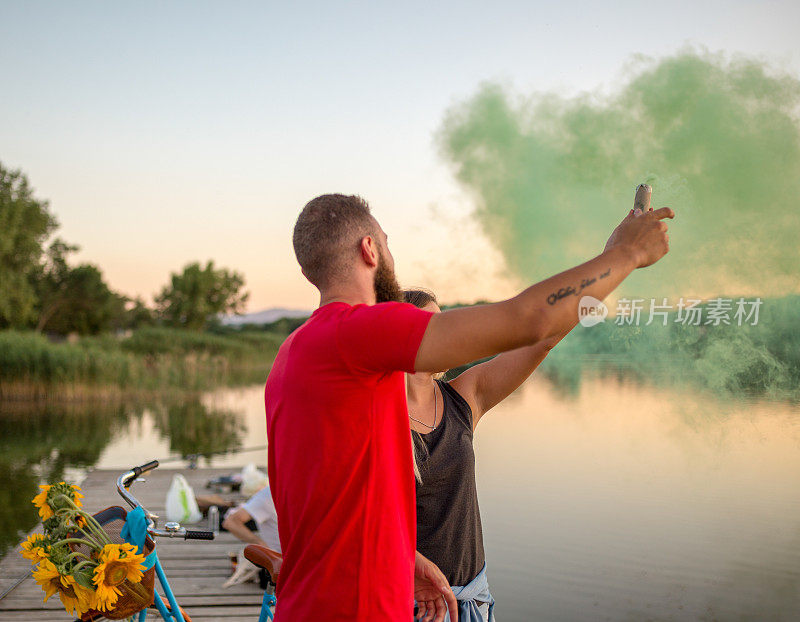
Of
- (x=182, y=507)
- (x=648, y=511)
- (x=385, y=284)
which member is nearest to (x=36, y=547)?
(x=385, y=284)

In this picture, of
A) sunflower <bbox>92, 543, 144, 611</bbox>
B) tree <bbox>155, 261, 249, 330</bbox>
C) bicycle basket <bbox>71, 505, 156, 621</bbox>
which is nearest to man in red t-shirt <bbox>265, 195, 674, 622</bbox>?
sunflower <bbox>92, 543, 144, 611</bbox>

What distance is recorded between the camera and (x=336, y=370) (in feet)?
4.27

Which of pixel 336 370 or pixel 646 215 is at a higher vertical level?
pixel 646 215

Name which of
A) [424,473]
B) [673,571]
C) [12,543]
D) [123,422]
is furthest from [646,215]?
[123,422]

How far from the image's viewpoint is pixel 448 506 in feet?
6.63

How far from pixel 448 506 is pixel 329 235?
37.5 inches

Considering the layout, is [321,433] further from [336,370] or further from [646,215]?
[646,215]

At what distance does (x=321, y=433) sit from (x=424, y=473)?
0.74 meters

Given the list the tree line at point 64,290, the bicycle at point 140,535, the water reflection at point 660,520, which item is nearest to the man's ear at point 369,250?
the bicycle at point 140,535

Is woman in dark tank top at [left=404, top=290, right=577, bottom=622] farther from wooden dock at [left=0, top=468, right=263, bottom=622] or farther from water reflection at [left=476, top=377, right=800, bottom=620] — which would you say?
wooden dock at [left=0, top=468, right=263, bottom=622]

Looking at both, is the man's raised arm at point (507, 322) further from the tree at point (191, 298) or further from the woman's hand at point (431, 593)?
the tree at point (191, 298)

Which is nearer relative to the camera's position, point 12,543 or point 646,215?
point 646,215

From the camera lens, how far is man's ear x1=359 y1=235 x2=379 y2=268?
4.78 feet

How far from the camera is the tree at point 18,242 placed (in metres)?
31.9
